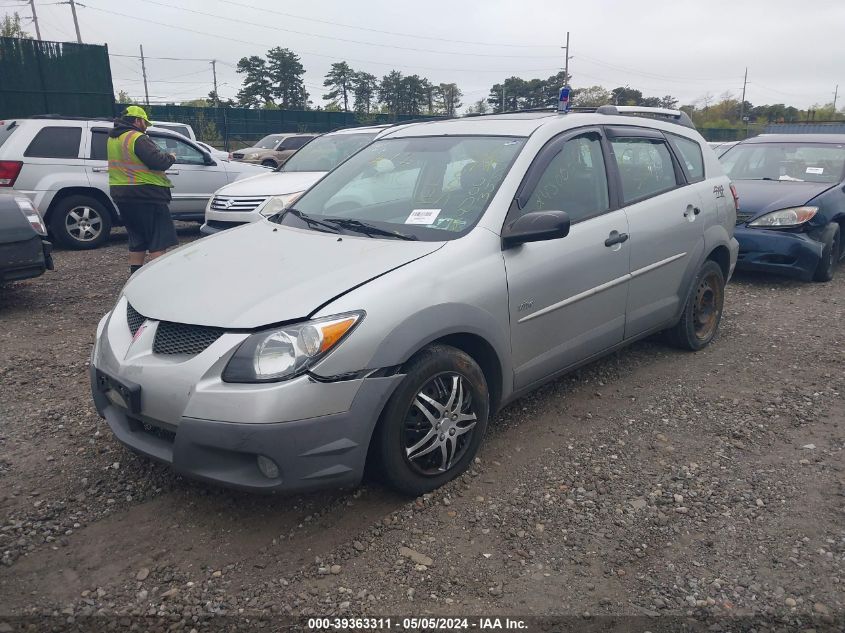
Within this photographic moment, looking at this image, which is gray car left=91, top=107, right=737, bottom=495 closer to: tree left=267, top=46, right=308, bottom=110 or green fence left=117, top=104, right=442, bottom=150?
green fence left=117, top=104, right=442, bottom=150

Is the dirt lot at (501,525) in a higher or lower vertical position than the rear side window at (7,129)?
lower

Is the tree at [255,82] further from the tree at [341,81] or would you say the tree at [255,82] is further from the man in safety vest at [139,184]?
the man in safety vest at [139,184]

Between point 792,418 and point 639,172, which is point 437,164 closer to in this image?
point 639,172

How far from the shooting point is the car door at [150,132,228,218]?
10445mm

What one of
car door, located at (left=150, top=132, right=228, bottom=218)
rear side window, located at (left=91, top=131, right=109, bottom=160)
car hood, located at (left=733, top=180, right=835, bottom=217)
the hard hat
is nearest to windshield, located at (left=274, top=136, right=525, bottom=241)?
the hard hat

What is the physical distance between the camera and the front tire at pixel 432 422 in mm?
2867

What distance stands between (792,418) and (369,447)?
276cm

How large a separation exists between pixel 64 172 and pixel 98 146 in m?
0.66

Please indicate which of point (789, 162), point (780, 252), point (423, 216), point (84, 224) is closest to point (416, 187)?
point (423, 216)

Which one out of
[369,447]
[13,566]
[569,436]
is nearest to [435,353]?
[369,447]

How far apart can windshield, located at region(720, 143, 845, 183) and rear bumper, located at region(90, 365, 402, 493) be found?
725 cm

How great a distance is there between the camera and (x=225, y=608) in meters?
2.46

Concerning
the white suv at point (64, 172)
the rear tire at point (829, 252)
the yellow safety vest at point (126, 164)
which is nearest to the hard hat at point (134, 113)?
the yellow safety vest at point (126, 164)

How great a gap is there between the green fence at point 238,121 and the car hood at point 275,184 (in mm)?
25337
